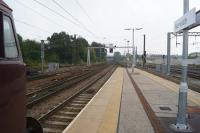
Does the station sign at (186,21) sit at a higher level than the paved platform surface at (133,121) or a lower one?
higher

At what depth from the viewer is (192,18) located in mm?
7602

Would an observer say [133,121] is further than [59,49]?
No

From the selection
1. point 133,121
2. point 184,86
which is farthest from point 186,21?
point 133,121

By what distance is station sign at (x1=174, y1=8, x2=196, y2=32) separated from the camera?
758cm

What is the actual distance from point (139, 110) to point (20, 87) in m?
7.04

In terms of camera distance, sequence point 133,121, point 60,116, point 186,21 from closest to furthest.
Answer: point 186,21 → point 133,121 → point 60,116

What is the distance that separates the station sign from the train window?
4427mm

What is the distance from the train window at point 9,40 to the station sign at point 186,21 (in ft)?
14.5

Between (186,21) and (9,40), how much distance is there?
4.86 meters

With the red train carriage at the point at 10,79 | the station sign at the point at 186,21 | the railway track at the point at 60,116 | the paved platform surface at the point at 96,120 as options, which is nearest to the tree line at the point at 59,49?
the railway track at the point at 60,116

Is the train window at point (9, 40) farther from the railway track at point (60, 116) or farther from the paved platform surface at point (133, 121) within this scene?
the railway track at point (60, 116)

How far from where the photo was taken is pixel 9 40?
4.37 m

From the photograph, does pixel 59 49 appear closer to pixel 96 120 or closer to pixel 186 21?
pixel 96 120

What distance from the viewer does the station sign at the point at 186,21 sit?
758 centimetres
